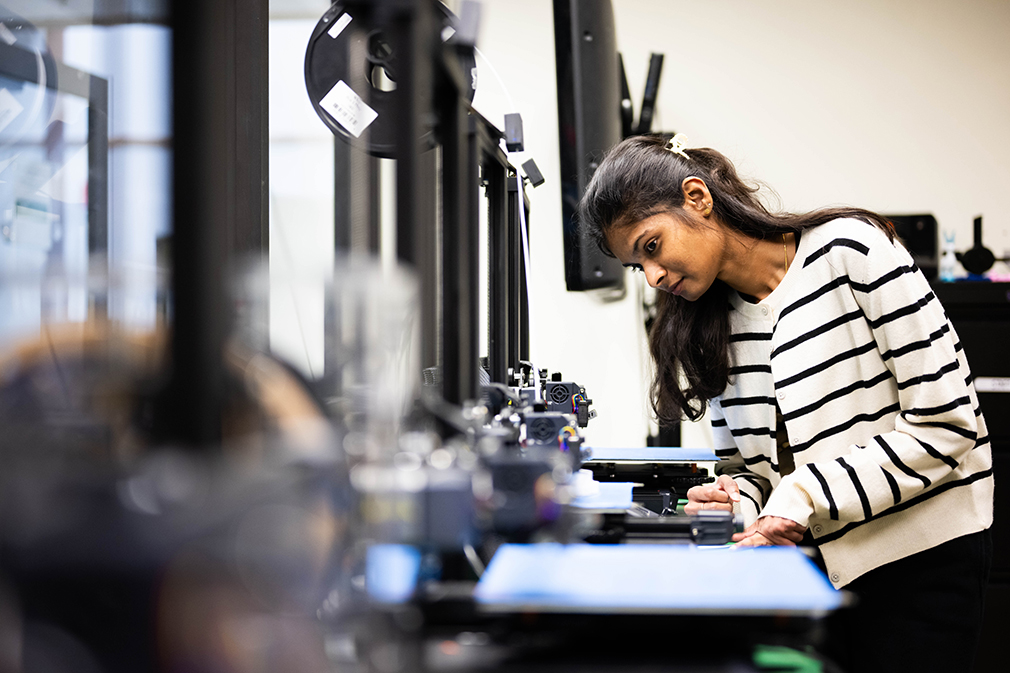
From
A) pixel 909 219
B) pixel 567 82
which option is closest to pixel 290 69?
pixel 567 82

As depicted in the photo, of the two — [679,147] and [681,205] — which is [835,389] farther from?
[679,147]

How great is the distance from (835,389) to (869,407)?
A: 0.21ft

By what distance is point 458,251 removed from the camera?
94 cm

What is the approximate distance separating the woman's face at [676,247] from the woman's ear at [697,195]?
0.01 metres

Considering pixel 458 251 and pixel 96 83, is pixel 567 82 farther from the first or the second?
pixel 458 251

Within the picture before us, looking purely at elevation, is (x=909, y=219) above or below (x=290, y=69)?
below

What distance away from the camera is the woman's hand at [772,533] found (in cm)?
125

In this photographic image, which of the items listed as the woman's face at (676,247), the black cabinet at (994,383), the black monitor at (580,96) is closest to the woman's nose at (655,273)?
the woman's face at (676,247)

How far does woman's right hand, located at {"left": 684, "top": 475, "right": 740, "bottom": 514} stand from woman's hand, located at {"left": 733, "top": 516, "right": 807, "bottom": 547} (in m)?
0.12

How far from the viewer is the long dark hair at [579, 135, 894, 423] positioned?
1.45 meters

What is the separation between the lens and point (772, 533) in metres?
1.26

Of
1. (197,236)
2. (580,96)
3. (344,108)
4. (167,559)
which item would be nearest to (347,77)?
(344,108)

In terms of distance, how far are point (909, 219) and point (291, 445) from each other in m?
3.08

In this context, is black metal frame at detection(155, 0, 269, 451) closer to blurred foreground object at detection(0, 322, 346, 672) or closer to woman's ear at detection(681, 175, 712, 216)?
blurred foreground object at detection(0, 322, 346, 672)
